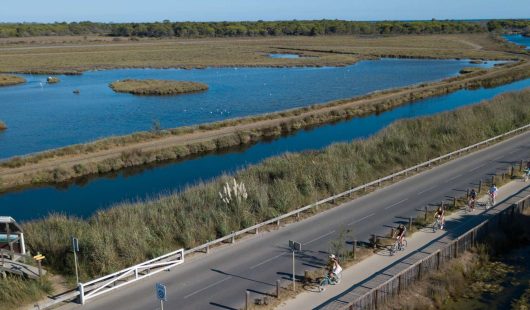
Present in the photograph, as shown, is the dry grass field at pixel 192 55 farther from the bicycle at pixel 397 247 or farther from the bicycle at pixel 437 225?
the bicycle at pixel 397 247

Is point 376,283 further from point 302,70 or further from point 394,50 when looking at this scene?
point 394,50

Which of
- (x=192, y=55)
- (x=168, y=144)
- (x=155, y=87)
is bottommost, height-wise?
(x=168, y=144)

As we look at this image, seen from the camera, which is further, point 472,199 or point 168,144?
point 168,144

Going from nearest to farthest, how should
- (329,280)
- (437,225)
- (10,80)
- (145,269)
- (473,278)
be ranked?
1. (329,280)
2. (145,269)
3. (473,278)
4. (437,225)
5. (10,80)

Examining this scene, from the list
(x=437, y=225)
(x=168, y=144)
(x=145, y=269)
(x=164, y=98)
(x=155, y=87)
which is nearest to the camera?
(x=145, y=269)

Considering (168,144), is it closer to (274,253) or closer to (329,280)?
(274,253)

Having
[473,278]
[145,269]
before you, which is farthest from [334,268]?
[145,269]

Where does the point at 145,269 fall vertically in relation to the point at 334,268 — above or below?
below

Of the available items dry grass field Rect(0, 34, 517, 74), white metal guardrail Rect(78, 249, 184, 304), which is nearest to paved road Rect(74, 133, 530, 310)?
white metal guardrail Rect(78, 249, 184, 304)
